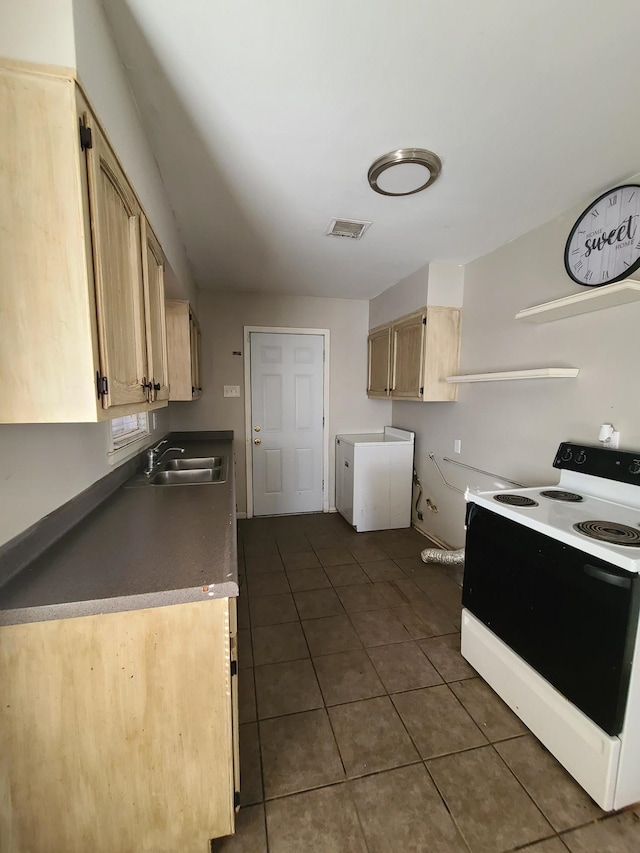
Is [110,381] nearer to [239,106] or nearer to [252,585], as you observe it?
[239,106]

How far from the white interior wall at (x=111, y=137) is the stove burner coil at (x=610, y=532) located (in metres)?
1.89

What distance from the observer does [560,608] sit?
134 cm

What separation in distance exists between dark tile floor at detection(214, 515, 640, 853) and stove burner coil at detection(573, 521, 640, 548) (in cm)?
94

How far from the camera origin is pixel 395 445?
3.51m

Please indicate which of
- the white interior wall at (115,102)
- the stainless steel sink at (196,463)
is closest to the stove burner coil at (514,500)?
the stainless steel sink at (196,463)

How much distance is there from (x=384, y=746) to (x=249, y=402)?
298 centimetres

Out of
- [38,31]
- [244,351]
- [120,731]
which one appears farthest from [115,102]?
[244,351]

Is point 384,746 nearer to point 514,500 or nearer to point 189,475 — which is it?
point 514,500

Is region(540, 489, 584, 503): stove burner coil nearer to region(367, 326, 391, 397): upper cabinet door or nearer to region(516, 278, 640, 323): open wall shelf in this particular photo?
region(516, 278, 640, 323): open wall shelf

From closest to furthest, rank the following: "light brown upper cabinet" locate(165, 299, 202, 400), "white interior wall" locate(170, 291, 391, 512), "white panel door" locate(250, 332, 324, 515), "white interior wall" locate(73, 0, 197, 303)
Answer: "white interior wall" locate(73, 0, 197, 303) → "light brown upper cabinet" locate(165, 299, 202, 400) → "white interior wall" locate(170, 291, 391, 512) → "white panel door" locate(250, 332, 324, 515)

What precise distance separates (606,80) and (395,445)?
273 cm

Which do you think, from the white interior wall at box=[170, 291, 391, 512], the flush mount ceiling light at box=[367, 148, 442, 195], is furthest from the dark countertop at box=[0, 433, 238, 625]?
the white interior wall at box=[170, 291, 391, 512]

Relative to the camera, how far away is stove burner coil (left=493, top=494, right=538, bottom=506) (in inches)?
64.5

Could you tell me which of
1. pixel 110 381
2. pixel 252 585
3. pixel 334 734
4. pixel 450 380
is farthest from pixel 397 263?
pixel 334 734
